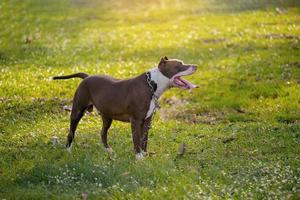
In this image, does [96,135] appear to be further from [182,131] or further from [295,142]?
[295,142]

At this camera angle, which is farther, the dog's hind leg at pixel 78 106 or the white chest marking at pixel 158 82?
the dog's hind leg at pixel 78 106

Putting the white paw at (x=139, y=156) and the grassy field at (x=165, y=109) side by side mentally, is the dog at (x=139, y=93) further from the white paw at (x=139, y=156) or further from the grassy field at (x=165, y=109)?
the grassy field at (x=165, y=109)

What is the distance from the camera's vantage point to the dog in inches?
425

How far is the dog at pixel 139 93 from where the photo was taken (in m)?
10.8

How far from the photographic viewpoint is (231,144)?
12.1 meters

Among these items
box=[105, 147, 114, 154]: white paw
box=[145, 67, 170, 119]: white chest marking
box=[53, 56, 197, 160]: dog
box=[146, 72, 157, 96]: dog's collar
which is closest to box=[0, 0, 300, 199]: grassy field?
box=[105, 147, 114, 154]: white paw

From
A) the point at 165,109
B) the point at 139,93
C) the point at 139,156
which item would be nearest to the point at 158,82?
the point at 139,93

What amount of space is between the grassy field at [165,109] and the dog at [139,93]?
63 centimetres

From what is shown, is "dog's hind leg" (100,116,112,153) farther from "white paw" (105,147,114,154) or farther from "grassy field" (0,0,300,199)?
"grassy field" (0,0,300,199)

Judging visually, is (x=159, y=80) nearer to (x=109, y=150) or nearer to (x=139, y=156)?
(x=139, y=156)

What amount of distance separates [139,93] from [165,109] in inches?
191

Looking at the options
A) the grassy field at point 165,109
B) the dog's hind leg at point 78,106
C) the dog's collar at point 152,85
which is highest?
the dog's collar at point 152,85

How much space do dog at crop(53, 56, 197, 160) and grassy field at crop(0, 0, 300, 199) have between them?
628mm

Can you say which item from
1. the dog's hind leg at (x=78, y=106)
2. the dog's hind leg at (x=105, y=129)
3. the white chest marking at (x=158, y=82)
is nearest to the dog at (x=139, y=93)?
the white chest marking at (x=158, y=82)
